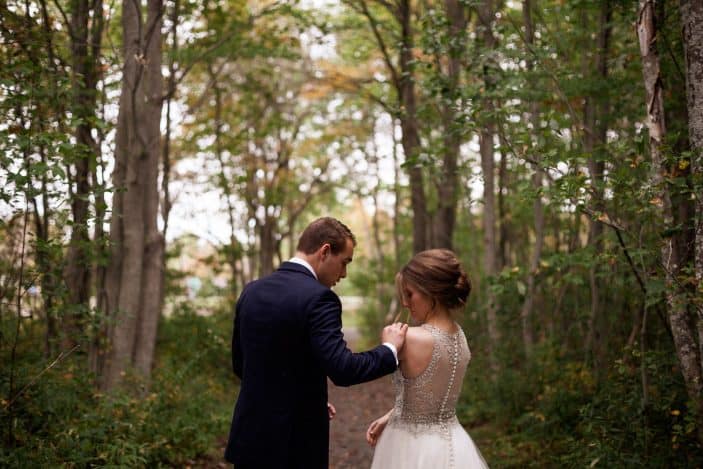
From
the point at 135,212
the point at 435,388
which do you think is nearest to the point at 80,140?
the point at 135,212

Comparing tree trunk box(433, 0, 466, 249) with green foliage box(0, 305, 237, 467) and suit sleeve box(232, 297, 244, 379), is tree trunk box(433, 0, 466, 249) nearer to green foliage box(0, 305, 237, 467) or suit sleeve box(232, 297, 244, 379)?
green foliage box(0, 305, 237, 467)

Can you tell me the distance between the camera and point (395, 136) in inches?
762

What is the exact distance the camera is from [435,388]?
12.1ft

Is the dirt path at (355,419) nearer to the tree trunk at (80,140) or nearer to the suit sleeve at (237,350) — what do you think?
the tree trunk at (80,140)

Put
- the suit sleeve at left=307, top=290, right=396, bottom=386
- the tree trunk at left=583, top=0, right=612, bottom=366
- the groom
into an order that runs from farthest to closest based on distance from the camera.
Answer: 1. the tree trunk at left=583, top=0, right=612, bottom=366
2. the groom
3. the suit sleeve at left=307, top=290, right=396, bottom=386

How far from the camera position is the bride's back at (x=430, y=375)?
11.9 ft

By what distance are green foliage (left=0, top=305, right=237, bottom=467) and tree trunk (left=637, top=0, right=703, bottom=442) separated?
173 inches

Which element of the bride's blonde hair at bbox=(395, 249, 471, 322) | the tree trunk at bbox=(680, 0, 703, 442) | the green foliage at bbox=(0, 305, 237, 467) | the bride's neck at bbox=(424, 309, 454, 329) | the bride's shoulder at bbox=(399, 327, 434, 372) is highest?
the tree trunk at bbox=(680, 0, 703, 442)

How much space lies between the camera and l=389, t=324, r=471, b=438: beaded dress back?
12.0 ft

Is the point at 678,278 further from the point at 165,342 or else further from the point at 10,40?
the point at 165,342

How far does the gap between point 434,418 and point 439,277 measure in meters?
0.84

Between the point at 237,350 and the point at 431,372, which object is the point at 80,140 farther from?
the point at 431,372

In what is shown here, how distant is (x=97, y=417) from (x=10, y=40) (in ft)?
11.2

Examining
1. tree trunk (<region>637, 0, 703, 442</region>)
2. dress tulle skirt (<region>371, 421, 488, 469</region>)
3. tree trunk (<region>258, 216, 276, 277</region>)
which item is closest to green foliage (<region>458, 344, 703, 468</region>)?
tree trunk (<region>637, 0, 703, 442</region>)
